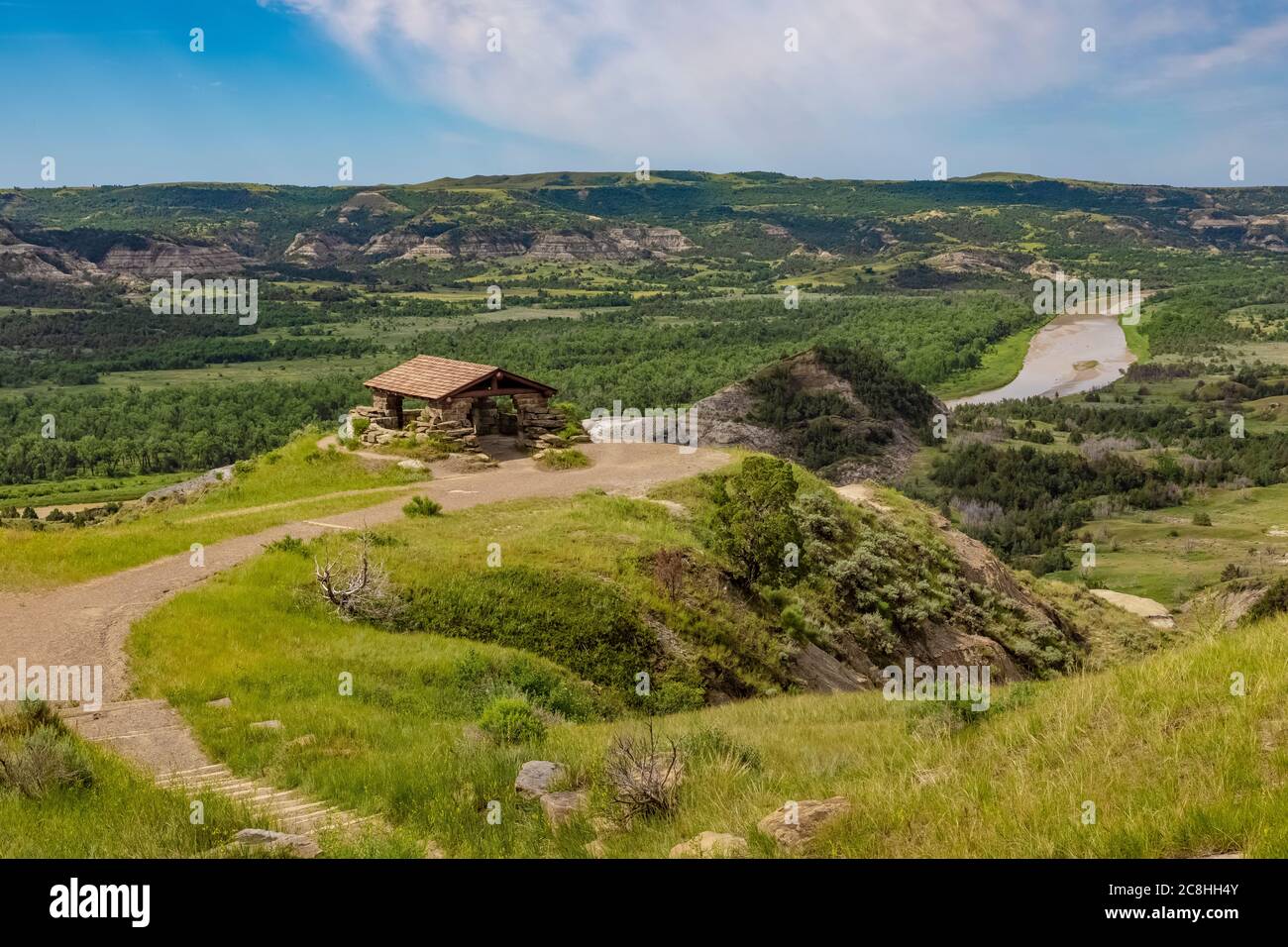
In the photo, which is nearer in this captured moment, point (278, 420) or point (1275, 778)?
point (1275, 778)

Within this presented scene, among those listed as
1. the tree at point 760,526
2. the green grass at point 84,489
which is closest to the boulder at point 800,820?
the tree at point 760,526

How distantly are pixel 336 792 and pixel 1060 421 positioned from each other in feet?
310

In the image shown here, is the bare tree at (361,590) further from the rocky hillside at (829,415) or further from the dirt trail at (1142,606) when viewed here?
the rocky hillside at (829,415)

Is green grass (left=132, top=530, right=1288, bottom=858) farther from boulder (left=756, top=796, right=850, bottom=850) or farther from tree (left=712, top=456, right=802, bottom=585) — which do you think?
tree (left=712, top=456, right=802, bottom=585)

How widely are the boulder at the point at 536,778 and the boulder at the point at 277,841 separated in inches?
81.3

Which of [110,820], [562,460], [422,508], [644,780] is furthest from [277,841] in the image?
[562,460]

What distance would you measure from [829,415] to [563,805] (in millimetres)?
70517

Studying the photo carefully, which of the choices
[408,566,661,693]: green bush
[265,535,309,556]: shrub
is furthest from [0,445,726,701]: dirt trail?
[408,566,661,693]: green bush

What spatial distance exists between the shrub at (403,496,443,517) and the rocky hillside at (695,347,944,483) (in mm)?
47006

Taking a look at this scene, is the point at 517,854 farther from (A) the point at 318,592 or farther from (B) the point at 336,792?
(A) the point at 318,592

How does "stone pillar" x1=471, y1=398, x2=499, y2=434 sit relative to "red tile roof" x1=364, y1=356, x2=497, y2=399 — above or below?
below

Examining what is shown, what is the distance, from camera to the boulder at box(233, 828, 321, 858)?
777cm

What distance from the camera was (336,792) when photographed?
32.6ft
